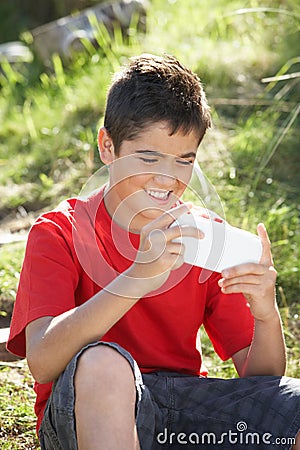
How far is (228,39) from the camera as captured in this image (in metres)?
5.07

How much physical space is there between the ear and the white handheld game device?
30cm

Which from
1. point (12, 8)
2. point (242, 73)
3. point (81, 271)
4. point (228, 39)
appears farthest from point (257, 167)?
point (12, 8)

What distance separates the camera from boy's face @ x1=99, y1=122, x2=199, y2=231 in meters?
1.94

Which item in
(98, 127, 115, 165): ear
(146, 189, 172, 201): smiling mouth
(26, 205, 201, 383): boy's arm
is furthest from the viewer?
(98, 127, 115, 165): ear

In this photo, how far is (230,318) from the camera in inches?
83.8

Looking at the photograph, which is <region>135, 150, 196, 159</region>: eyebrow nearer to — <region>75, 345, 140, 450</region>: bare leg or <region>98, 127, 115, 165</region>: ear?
<region>98, 127, 115, 165</region>: ear

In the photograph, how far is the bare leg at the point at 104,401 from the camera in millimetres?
→ 1644

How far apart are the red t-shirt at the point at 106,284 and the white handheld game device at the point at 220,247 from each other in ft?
0.39

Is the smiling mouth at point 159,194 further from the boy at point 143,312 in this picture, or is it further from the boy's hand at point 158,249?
the boy's hand at point 158,249

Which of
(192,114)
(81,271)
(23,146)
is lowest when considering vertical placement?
(23,146)

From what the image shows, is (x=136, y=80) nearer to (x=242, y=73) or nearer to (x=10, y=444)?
(x=10, y=444)

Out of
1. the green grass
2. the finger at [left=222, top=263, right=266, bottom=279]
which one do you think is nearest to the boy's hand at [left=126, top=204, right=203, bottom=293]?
the finger at [left=222, top=263, right=266, bottom=279]

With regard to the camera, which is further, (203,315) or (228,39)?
(228,39)

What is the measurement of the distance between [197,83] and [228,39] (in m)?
3.07
